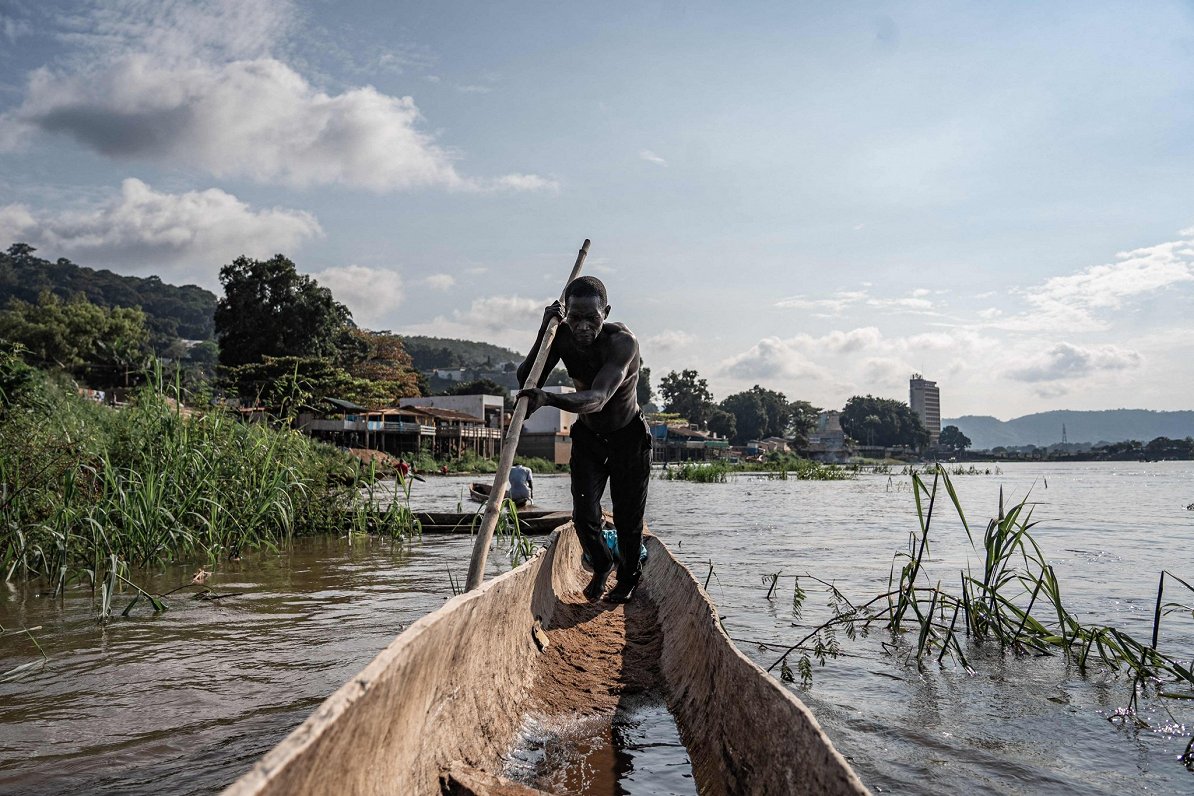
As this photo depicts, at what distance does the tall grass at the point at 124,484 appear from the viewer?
511cm

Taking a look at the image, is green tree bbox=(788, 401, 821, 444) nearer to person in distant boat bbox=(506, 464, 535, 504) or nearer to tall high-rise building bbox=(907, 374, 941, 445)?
tall high-rise building bbox=(907, 374, 941, 445)

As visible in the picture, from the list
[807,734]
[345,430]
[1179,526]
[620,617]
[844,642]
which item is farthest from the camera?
[345,430]

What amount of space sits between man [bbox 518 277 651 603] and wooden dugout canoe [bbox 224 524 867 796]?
0.46m

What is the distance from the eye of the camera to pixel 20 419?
227 inches

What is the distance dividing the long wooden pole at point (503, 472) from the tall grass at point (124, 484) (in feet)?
7.81

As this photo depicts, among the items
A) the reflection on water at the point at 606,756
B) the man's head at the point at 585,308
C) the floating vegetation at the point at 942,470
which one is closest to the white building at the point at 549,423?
the floating vegetation at the point at 942,470

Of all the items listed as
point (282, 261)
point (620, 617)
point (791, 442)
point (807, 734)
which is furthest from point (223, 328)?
point (791, 442)

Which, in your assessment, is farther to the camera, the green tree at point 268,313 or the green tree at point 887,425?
the green tree at point 887,425

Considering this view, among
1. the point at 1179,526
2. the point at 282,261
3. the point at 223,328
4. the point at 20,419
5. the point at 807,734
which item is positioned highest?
the point at 282,261

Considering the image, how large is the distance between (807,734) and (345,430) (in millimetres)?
35704

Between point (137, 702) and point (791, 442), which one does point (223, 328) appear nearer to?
point (137, 702)

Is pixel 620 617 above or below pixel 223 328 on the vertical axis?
below

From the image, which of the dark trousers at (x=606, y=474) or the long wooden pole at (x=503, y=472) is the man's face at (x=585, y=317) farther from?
the dark trousers at (x=606, y=474)

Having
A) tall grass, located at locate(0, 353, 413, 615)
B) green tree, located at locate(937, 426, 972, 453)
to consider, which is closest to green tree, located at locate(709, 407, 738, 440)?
green tree, located at locate(937, 426, 972, 453)
